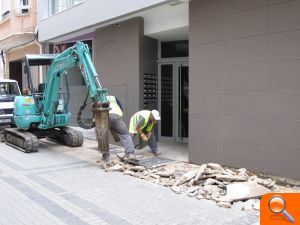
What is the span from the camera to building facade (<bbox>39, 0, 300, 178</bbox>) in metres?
7.16

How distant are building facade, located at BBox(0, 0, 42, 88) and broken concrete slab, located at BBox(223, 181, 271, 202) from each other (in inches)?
447

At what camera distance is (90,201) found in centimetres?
625

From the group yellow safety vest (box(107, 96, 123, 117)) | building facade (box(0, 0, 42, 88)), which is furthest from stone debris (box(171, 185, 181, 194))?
building facade (box(0, 0, 42, 88))

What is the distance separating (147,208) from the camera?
5895 mm

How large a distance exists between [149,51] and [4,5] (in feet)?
42.1

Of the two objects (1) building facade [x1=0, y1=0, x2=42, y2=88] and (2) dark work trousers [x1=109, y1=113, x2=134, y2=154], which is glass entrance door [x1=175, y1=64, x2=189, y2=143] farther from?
(1) building facade [x1=0, y1=0, x2=42, y2=88]

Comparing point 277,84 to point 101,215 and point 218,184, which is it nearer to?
point 218,184

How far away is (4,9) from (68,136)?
12.2 m

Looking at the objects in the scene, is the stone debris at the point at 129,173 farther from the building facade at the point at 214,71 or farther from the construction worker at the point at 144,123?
the building facade at the point at 214,71

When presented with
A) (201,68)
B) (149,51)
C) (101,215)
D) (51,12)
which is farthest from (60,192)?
(51,12)

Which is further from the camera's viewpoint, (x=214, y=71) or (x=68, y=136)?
(x=68, y=136)

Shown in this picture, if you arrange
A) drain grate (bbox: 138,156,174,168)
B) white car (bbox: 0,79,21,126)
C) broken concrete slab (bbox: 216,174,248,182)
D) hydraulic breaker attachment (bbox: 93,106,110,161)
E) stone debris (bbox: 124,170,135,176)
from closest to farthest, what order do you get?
broken concrete slab (bbox: 216,174,248,182) < stone debris (bbox: 124,170,135,176) < hydraulic breaker attachment (bbox: 93,106,110,161) < drain grate (bbox: 138,156,174,168) < white car (bbox: 0,79,21,126)

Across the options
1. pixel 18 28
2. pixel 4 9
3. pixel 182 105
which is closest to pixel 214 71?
pixel 182 105

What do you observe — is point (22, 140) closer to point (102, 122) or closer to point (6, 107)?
point (102, 122)
